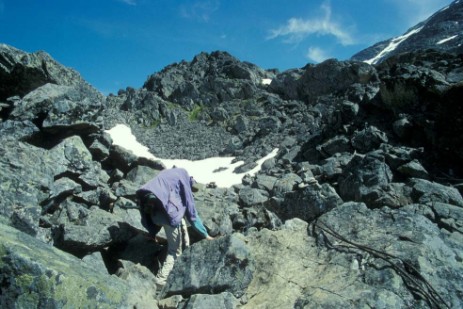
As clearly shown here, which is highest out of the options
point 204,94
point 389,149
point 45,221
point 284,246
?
point 204,94

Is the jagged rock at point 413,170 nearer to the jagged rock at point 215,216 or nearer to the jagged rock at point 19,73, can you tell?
the jagged rock at point 215,216

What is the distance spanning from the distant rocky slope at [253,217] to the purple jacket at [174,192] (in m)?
1.01

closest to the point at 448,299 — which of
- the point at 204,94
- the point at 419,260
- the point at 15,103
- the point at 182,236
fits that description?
the point at 419,260

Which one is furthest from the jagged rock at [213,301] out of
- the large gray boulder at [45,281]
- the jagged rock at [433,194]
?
the jagged rock at [433,194]

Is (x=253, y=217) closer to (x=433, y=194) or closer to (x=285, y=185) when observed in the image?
(x=433, y=194)

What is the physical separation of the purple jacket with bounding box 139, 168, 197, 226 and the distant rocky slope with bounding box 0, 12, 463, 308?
101 centimetres

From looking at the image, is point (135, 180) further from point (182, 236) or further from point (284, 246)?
point (284, 246)

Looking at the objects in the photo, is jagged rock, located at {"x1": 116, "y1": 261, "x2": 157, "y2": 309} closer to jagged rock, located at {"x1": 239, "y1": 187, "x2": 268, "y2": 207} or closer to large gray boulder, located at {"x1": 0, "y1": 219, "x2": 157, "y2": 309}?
large gray boulder, located at {"x1": 0, "y1": 219, "x2": 157, "y2": 309}

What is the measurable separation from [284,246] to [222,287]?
5.95ft

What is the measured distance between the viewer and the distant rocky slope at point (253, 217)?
5.88 meters

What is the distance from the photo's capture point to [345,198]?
49.9ft

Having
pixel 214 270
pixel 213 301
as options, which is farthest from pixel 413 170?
pixel 213 301

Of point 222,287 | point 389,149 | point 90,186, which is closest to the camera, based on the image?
point 222,287

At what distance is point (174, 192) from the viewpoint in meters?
8.75
